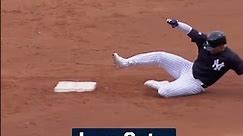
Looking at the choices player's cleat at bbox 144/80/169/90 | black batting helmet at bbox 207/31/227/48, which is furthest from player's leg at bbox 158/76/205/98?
black batting helmet at bbox 207/31/227/48

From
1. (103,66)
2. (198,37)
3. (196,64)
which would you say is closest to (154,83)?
(196,64)

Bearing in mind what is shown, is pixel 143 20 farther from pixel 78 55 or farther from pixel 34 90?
pixel 34 90

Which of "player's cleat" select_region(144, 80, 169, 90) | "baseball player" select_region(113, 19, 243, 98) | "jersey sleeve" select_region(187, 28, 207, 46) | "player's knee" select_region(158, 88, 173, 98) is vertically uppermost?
"jersey sleeve" select_region(187, 28, 207, 46)

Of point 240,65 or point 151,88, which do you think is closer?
point 240,65

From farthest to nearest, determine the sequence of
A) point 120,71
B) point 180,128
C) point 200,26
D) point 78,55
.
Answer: point 200,26
point 78,55
point 120,71
point 180,128

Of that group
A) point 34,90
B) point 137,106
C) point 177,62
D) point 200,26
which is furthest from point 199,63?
point 200,26

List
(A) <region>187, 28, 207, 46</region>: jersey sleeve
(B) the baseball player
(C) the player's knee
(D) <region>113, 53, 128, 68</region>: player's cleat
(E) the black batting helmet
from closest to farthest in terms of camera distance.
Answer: (E) the black batting helmet → (B) the baseball player → (C) the player's knee → (A) <region>187, 28, 207, 46</region>: jersey sleeve → (D) <region>113, 53, 128, 68</region>: player's cleat

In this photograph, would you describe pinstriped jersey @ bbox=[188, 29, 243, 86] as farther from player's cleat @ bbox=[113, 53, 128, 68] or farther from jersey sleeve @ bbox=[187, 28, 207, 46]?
player's cleat @ bbox=[113, 53, 128, 68]
